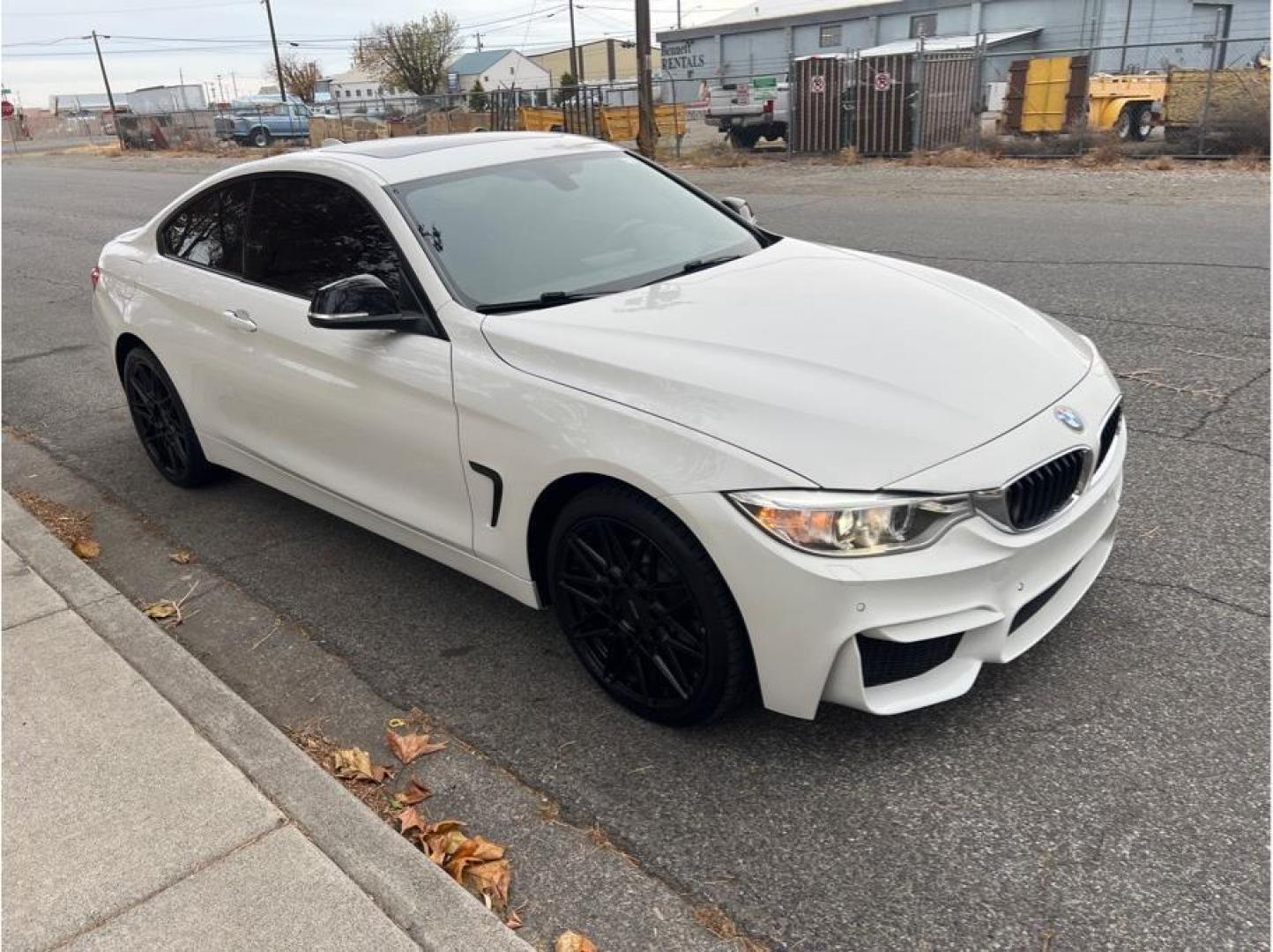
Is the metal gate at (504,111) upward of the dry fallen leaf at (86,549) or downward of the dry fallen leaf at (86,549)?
upward

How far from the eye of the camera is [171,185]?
2388cm

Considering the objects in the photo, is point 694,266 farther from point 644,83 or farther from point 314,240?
point 644,83

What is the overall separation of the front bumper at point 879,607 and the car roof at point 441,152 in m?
1.93

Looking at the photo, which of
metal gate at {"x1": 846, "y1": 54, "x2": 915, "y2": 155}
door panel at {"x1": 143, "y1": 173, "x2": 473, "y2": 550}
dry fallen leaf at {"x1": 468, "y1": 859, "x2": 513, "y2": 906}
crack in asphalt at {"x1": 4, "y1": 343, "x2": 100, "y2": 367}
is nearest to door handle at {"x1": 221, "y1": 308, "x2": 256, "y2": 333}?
door panel at {"x1": 143, "y1": 173, "x2": 473, "y2": 550}

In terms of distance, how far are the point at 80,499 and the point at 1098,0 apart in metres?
47.7

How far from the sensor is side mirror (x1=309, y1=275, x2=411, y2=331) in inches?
131

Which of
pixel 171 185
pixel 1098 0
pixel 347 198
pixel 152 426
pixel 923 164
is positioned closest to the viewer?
pixel 347 198

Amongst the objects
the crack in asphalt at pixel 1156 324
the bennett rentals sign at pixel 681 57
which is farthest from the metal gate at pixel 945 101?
the bennett rentals sign at pixel 681 57

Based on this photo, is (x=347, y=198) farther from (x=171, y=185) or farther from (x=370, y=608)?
(x=171, y=185)

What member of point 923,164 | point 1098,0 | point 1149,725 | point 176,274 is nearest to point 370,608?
point 176,274

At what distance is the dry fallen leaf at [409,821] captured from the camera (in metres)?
2.70

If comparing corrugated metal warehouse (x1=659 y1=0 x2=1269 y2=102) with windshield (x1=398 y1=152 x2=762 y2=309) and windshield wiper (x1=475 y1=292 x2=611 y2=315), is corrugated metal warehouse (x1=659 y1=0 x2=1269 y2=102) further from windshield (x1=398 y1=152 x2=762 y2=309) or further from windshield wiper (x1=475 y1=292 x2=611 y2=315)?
windshield wiper (x1=475 y1=292 x2=611 y2=315)

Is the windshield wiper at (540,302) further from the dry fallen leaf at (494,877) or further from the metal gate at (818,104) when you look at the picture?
the metal gate at (818,104)

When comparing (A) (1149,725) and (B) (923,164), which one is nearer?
(A) (1149,725)
